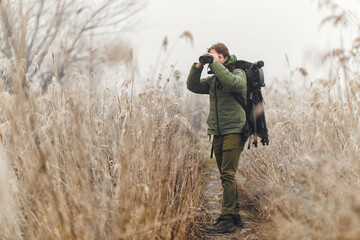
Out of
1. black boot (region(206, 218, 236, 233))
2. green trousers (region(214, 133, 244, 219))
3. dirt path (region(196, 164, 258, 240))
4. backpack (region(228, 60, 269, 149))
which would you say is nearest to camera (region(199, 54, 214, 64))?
backpack (region(228, 60, 269, 149))

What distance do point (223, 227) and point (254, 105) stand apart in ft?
3.67

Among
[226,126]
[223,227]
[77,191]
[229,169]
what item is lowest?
[223,227]

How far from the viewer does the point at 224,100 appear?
2.94m

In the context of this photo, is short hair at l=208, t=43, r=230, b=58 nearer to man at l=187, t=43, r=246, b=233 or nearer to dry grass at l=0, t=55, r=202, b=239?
man at l=187, t=43, r=246, b=233

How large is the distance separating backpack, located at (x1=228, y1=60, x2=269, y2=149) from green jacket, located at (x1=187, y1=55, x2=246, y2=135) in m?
0.06

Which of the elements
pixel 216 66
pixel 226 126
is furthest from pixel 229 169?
pixel 216 66

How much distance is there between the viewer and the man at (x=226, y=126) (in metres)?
2.86

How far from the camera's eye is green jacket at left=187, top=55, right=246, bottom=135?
9.02ft

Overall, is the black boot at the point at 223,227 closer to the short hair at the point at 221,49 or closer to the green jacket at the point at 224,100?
the green jacket at the point at 224,100

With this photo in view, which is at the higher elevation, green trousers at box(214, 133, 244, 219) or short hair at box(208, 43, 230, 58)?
short hair at box(208, 43, 230, 58)

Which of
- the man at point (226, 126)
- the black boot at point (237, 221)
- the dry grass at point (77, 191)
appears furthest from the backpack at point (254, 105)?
the dry grass at point (77, 191)

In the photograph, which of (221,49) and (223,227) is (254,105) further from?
(223,227)

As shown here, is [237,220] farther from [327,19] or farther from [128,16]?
[128,16]

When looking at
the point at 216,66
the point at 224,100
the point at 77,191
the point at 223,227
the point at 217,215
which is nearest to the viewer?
the point at 77,191
